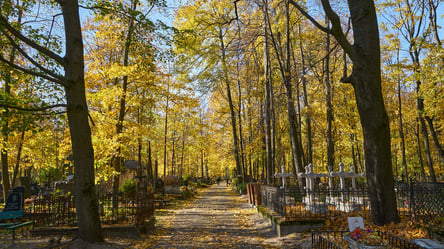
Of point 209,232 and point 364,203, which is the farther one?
point 209,232

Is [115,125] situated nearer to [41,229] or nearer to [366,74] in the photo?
[41,229]

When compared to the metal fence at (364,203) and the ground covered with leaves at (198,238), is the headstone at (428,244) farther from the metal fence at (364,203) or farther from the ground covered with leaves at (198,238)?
the ground covered with leaves at (198,238)

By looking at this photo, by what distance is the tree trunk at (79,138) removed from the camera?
22.3 ft

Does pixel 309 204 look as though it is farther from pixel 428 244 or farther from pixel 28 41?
pixel 28 41

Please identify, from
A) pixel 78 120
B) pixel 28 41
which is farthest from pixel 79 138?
pixel 28 41

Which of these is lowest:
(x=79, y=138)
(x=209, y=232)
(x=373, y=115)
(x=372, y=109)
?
(x=209, y=232)

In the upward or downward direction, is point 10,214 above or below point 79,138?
below

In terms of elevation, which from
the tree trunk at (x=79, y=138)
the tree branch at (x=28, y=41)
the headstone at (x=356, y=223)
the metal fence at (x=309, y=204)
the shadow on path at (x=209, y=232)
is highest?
the tree branch at (x=28, y=41)

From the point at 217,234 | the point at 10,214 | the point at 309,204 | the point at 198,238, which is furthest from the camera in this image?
the point at 309,204

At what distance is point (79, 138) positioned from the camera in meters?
6.88

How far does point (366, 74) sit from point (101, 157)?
10063mm

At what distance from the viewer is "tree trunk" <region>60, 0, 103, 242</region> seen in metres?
6.79

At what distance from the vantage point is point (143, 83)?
43.1 ft

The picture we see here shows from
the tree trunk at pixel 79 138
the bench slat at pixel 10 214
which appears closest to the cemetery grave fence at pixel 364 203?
the tree trunk at pixel 79 138
